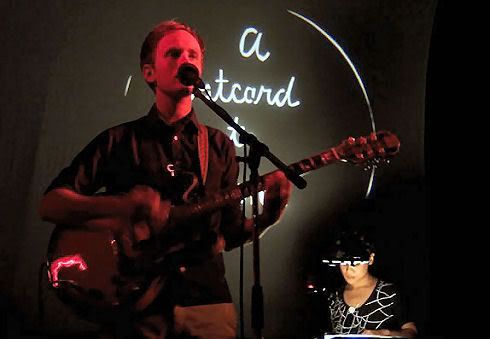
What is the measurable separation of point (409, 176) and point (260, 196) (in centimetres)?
88

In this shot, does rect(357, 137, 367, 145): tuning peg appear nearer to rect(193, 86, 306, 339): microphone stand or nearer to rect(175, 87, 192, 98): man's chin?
rect(193, 86, 306, 339): microphone stand

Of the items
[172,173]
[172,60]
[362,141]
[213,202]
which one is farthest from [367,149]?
[172,60]

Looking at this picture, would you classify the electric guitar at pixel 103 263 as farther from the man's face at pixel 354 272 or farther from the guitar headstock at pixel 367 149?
the man's face at pixel 354 272

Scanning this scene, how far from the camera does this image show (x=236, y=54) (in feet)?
10.6

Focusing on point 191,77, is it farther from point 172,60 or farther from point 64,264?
point 64,264

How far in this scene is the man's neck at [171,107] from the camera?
300cm

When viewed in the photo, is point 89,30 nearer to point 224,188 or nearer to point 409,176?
point 224,188

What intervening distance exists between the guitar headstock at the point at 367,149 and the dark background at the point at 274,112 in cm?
24

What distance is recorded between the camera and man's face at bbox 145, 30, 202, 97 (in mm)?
3002

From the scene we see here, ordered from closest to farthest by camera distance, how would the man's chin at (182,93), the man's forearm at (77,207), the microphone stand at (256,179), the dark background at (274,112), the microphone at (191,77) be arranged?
the microphone stand at (256,179), the microphone at (191,77), the man's forearm at (77,207), the dark background at (274,112), the man's chin at (182,93)

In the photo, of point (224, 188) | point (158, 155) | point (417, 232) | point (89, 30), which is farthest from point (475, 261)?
point (89, 30)

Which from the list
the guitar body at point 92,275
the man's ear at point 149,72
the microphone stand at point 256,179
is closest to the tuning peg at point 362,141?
the microphone stand at point 256,179

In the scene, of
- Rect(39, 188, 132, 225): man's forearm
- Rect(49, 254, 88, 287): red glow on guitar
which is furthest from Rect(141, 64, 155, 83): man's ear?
Rect(49, 254, 88, 287): red glow on guitar

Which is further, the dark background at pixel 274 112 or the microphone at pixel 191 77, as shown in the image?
the dark background at pixel 274 112
